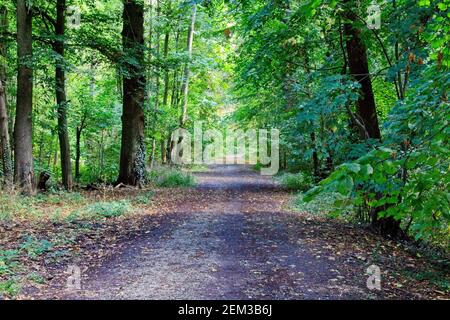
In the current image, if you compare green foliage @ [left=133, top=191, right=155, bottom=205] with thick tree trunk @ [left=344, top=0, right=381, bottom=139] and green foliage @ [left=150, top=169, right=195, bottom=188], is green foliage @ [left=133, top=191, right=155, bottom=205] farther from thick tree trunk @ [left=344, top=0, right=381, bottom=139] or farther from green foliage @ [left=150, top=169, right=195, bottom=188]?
thick tree trunk @ [left=344, top=0, right=381, bottom=139]

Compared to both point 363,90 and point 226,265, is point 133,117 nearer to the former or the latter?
point 363,90

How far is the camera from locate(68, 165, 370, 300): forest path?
15.5ft

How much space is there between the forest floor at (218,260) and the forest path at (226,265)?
0.04 ft

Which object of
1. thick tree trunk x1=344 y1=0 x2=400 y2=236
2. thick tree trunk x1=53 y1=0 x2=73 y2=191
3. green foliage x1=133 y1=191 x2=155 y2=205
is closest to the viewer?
thick tree trunk x1=344 y1=0 x2=400 y2=236

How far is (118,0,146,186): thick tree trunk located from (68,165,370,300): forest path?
6.22 metres

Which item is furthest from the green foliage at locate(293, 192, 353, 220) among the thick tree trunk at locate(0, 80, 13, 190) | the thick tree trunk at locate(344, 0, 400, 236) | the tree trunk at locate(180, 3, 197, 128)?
the tree trunk at locate(180, 3, 197, 128)

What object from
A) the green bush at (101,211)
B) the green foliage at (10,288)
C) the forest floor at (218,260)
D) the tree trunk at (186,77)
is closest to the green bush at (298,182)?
the forest floor at (218,260)

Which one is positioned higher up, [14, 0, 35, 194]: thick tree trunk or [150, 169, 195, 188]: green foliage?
[14, 0, 35, 194]: thick tree trunk

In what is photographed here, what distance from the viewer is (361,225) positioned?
29.1ft

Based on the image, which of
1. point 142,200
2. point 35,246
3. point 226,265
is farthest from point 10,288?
point 142,200

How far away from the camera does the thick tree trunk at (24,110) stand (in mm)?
11000

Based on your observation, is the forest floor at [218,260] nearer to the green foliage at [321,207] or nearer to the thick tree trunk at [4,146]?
the green foliage at [321,207]
